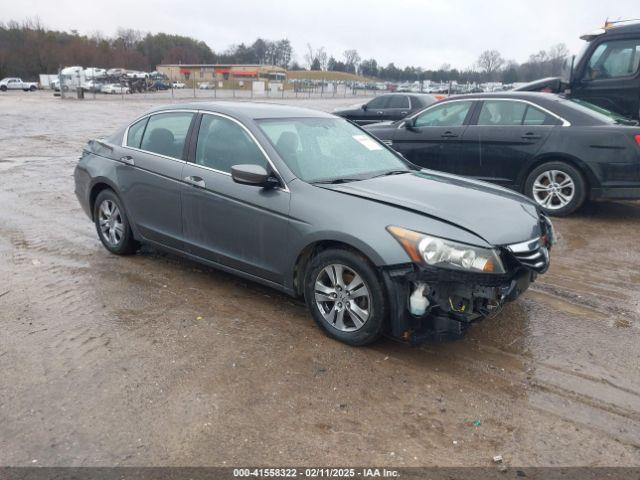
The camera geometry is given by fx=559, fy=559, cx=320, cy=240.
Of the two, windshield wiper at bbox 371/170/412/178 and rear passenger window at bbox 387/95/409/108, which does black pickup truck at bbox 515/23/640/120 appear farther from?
rear passenger window at bbox 387/95/409/108

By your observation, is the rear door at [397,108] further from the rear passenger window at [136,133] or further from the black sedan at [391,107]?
the rear passenger window at [136,133]

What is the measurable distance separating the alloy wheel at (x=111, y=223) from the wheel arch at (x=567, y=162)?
5142mm

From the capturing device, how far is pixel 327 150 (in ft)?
15.3

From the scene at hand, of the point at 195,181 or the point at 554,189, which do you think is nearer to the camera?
the point at 195,181

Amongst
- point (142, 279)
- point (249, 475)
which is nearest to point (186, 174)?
point (142, 279)

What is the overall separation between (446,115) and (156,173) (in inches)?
189

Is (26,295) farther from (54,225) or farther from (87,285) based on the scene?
(54,225)

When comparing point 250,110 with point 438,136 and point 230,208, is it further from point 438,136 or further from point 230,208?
point 438,136

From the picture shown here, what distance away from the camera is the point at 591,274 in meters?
5.35

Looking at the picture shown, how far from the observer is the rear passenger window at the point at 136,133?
5.48m

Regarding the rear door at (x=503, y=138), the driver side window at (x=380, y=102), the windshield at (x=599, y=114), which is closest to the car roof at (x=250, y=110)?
the rear door at (x=503, y=138)

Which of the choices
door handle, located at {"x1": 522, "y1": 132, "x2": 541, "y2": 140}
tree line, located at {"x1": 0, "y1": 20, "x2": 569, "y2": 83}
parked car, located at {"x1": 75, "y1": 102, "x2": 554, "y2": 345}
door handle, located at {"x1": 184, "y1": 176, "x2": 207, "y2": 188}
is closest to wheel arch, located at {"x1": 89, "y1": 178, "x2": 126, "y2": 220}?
parked car, located at {"x1": 75, "y1": 102, "x2": 554, "y2": 345}

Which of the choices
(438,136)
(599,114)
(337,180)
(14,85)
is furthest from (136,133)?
(14,85)

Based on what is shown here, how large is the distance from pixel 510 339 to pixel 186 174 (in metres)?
2.92
